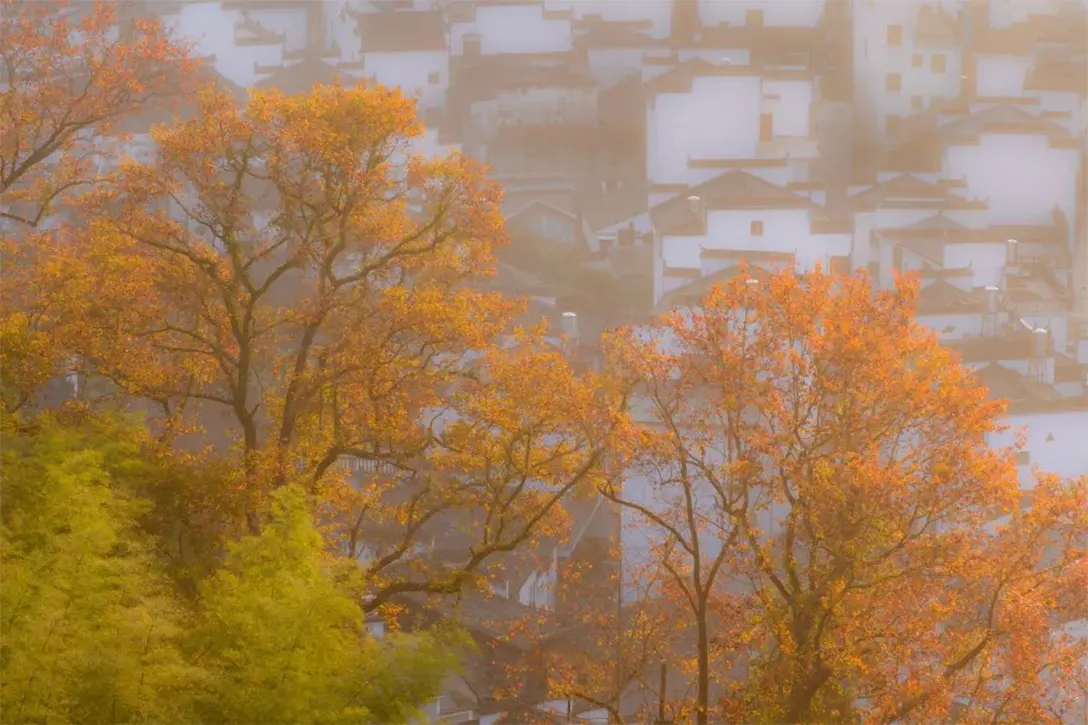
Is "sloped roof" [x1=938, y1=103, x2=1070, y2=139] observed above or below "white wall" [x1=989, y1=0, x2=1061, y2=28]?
below

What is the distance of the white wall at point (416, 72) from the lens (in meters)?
8.72

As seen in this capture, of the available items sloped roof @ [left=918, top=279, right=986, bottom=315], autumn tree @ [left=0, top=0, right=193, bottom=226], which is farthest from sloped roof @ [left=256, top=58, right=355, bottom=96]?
sloped roof @ [left=918, top=279, right=986, bottom=315]

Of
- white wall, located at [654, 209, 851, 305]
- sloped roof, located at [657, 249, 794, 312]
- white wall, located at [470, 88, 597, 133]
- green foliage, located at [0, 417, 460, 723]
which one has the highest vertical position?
white wall, located at [470, 88, 597, 133]

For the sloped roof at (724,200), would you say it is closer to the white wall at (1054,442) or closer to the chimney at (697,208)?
the chimney at (697,208)

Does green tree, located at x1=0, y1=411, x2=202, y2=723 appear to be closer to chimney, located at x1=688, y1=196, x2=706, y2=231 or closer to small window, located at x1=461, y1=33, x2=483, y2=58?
chimney, located at x1=688, y1=196, x2=706, y2=231

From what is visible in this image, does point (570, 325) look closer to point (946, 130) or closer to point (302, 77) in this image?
point (302, 77)

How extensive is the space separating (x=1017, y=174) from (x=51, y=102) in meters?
6.65

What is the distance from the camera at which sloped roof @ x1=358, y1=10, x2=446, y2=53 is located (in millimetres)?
8711

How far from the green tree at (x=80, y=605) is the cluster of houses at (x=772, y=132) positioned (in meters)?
3.63

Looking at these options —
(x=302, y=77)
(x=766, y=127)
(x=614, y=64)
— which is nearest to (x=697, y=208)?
(x=766, y=127)

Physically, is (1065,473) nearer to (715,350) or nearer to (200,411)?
(715,350)

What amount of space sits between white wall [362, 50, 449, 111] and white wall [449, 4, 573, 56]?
0.15 meters

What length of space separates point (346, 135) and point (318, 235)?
1.74ft

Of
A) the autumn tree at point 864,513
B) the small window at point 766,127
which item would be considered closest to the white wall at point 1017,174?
the small window at point 766,127
